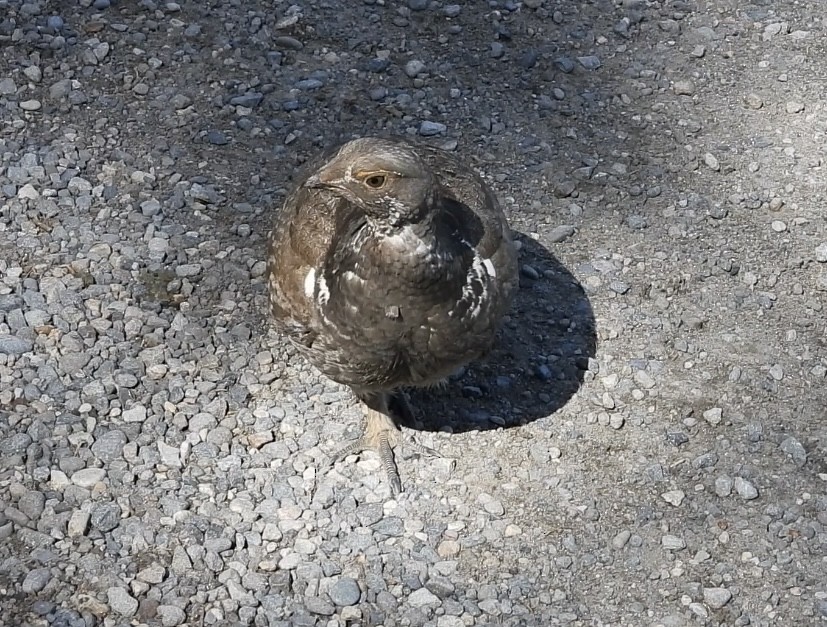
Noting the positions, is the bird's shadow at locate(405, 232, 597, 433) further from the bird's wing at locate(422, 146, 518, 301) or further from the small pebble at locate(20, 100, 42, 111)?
the small pebble at locate(20, 100, 42, 111)

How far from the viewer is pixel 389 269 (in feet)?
15.0

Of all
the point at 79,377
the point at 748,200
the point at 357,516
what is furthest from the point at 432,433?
the point at 748,200

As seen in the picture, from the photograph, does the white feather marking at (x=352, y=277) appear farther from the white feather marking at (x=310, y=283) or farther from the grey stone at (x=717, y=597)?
the grey stone at (x=717, y=597)

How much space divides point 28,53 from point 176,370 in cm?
284

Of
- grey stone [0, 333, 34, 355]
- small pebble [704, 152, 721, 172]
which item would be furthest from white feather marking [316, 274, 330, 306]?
small pebble [704, 152, 721, 172]

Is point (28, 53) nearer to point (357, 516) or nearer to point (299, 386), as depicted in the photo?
point (299, 386)

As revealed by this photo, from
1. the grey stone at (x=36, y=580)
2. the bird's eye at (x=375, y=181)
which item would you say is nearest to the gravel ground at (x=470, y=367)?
the grey stone at (x=36, y=580)

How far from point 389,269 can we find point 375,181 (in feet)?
1.25

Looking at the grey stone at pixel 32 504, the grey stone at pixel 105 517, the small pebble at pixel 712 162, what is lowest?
the grey stone at pixel 105 517

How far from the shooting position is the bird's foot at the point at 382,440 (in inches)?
217

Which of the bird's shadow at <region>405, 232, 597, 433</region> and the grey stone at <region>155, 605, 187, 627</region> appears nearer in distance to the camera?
the grey stone at <region>155, 605, 187, 627</region>

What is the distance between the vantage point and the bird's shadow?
579 cm

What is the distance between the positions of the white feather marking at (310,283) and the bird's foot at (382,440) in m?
0.80

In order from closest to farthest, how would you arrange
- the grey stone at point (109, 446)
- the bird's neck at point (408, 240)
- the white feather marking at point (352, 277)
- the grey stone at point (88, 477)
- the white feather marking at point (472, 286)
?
the bird's neck at point (408, 240) → the white feather marking at point (352, 277) → the white feather marking at point (472, 286) → the grey stone at point (88, 477) → the grey stone at point (109, 446)
